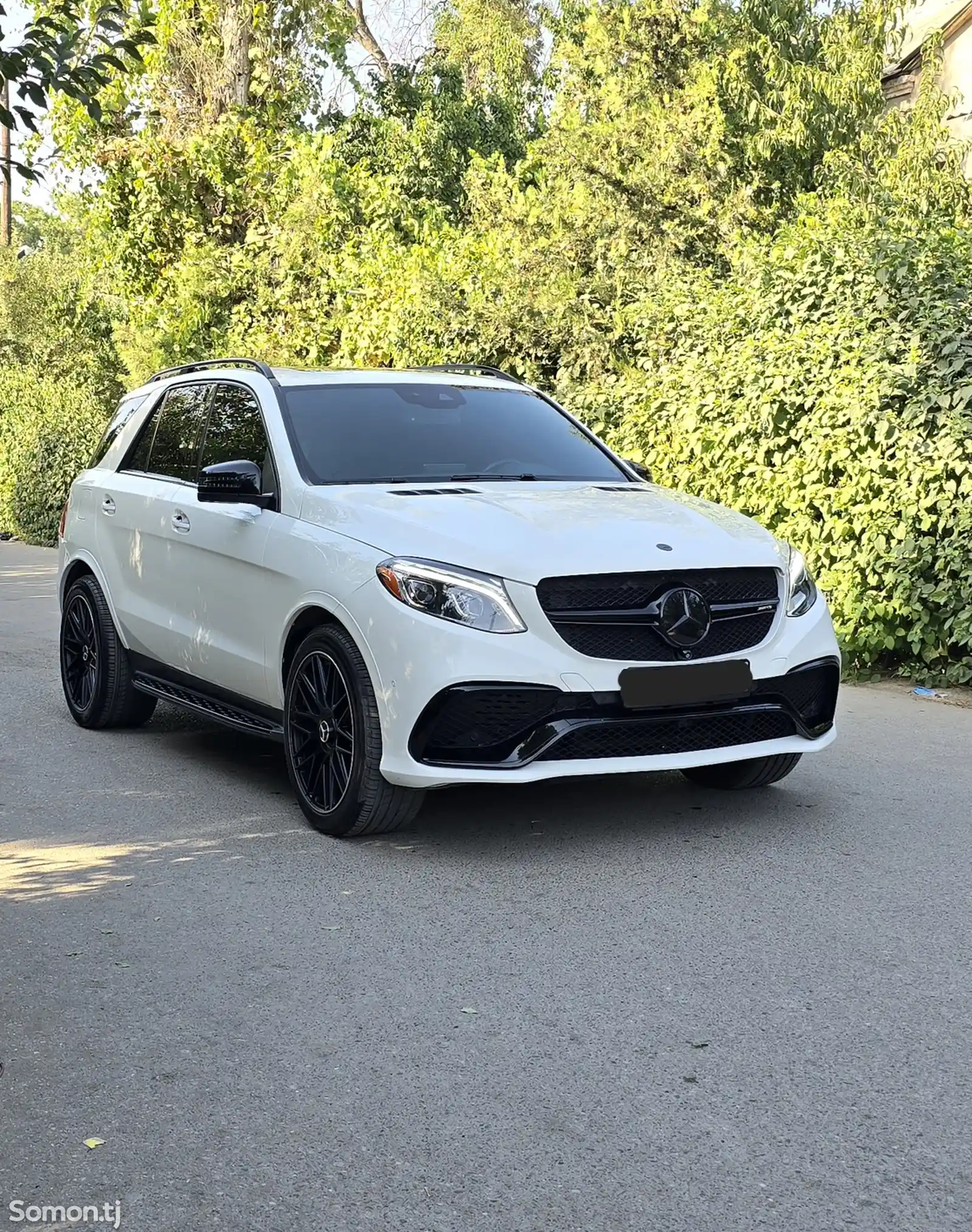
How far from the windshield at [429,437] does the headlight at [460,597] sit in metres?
1.02

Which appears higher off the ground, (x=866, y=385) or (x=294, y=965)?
(x=866, y=385)

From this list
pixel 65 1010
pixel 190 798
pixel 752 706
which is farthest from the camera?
pixel 190 798

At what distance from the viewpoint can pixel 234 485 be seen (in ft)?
21.0

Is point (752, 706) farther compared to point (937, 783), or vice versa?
point (937, 783)

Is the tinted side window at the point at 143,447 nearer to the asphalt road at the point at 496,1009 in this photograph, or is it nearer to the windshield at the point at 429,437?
the windshield at the point at 429,437

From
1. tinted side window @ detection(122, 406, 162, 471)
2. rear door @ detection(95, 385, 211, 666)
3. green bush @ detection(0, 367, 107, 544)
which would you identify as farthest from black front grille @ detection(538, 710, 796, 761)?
green bush @ detection(0, 367, 107, 544)

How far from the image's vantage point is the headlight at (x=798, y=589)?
19.8ft

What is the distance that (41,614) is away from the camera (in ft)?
43.9

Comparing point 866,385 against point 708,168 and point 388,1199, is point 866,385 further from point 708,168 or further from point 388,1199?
point 388,1199

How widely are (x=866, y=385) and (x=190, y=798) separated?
5125 millimetres

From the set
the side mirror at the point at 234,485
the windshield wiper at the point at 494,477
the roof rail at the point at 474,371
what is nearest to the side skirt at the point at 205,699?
the side mirror at the point at 234,485

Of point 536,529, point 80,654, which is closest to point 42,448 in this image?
point 80,654

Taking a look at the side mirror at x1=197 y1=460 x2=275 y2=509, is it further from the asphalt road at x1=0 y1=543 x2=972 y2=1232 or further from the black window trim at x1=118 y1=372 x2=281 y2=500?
the asphalt road at x1=0 y1=543 x2=972 y2=1232

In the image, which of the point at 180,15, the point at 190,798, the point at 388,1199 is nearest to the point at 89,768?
the point at 190,798
